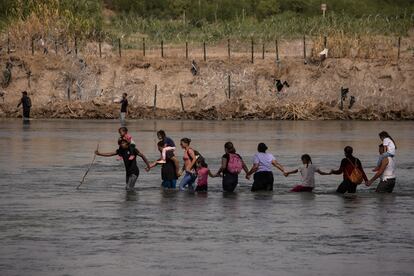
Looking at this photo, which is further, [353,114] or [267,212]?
[353,114]

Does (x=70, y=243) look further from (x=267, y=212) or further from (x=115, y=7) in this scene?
(x=115, y=7)

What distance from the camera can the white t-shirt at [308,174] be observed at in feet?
82.9

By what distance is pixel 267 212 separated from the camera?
22500 millimetres

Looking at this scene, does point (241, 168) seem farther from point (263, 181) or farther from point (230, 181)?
Answer: point (263, 181)

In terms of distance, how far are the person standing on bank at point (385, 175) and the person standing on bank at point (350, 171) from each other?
24 cm

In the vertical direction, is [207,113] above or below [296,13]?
below

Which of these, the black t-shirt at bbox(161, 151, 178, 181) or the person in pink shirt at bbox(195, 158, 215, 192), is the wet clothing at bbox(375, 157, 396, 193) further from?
the black t-shirt at bbox(161, 151, 178, 181)

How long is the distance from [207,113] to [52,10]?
14891 mm

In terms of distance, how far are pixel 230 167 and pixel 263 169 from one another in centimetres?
69

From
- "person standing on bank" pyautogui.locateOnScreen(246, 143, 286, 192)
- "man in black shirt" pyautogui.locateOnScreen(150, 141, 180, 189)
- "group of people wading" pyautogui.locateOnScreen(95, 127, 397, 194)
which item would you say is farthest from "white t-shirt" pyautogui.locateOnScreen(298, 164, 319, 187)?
"man in black shirt" pyautogui.locateOnScreen(150, 141, 180, 189)

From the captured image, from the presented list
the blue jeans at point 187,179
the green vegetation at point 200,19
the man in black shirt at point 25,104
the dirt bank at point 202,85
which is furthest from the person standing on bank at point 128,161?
the green vegetation at point 200,19

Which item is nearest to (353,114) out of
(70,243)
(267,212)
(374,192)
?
(374,192)

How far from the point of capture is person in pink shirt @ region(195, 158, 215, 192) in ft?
82.9

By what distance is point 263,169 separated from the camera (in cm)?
2548
